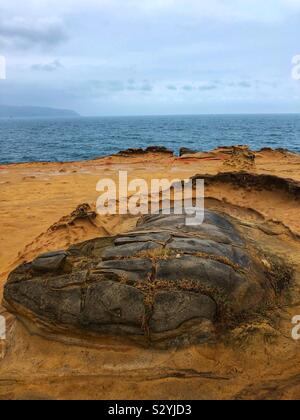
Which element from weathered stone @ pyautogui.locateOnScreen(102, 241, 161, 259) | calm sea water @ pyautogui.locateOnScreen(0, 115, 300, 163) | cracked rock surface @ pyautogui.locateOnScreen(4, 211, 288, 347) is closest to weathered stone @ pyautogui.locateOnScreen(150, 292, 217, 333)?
cracked rock surface @ pyautogui.locateOnScreen(4, 211, 288, 347)

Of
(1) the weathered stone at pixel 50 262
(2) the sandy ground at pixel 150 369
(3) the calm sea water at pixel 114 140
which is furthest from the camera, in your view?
(3) the calm sea water at pixel 114 140

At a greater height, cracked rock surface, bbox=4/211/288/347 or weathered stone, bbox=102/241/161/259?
weathered stone, bbox=102/241/161/259

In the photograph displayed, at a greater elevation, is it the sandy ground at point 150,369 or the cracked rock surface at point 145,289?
the cracked rock surface at point 145,289

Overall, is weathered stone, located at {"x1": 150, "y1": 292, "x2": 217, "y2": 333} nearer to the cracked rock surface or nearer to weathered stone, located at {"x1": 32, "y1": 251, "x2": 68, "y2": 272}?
the cracked rock surface

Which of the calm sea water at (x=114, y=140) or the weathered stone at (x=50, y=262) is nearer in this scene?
the weathered stone at (x=50, y=262)

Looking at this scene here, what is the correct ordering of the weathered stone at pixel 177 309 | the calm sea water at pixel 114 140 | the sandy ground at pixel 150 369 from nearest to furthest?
1. the sandy ground at pixel 150 369
2. the weathered stone at pixel 177 309
3. the calm sea water at pixel 114 140

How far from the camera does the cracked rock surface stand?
12.5 ft

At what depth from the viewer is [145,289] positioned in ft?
12.8

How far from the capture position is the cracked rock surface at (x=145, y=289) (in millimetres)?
3809

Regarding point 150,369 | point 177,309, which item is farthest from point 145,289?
point 150,369

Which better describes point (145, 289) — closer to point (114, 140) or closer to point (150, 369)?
point (150, 369)

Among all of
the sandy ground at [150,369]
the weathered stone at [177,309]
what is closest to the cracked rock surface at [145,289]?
the weathered stone at [177,309]

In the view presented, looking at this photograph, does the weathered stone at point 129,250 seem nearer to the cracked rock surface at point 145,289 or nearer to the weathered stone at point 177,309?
the cracked rock surface at point 145,289
